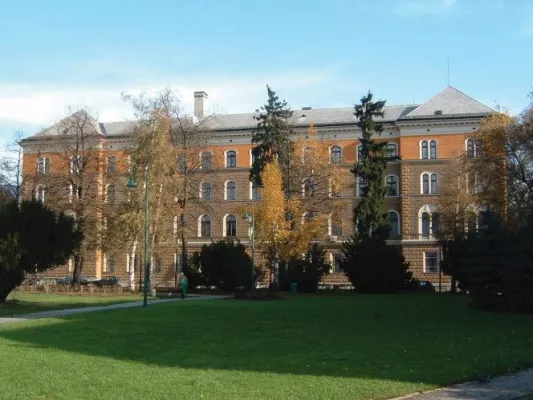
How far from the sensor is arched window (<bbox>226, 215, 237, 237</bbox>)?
76.2m

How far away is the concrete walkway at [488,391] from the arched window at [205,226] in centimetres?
6603

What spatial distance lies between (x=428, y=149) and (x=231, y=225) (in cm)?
2362

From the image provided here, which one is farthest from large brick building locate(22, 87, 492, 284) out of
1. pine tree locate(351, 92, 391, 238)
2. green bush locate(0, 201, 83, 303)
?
green bush locate(0, 201, 83, 303)

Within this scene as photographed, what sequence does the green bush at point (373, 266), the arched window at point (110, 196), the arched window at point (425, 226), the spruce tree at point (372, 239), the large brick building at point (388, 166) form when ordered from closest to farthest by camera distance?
the green bush at point (373, 266) → the spruce tree at point (372, 239) → the arched window at point (110, 196) → the large brick building at point (388, 166) → the arched window at point (425, 226)

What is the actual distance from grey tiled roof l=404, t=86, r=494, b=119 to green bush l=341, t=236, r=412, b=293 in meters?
23.9

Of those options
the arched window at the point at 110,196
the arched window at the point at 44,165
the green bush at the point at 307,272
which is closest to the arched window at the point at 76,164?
the arched window at the point at 110,196

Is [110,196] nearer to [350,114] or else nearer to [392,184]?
[392,184]

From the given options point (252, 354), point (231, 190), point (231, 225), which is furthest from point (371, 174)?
point (252, 354)

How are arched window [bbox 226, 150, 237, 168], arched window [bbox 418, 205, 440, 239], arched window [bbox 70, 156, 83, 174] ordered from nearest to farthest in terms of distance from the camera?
1. arched window [bbox 70, 156, 83, 174]
2. arched window [bbox 418, 205, 440, 239]
3. arched window [bbox 226, 150, 237, 168]

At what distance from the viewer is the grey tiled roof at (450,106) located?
230 ft

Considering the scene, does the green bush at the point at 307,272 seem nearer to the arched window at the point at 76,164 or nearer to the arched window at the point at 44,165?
the arched window at the point at 76,164

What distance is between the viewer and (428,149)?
233ft

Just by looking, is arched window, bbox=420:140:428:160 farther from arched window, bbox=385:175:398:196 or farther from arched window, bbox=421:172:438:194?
arched window, bbox=385:175:398:196

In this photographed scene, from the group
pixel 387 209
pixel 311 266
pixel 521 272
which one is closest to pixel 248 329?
pixel 521 272
